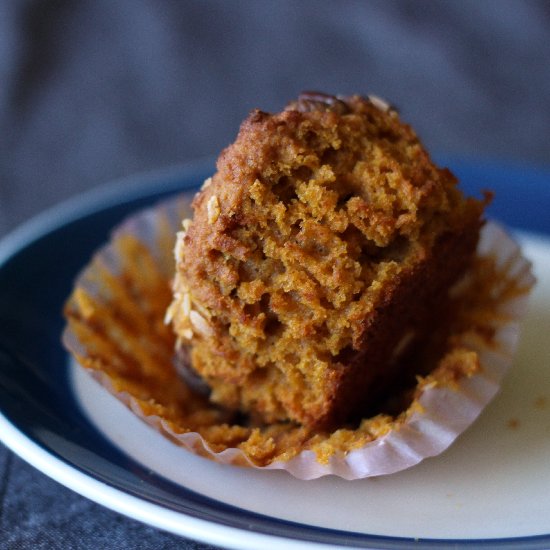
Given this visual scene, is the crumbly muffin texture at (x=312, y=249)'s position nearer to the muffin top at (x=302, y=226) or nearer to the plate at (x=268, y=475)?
the muffin top at (x=302, y=226)

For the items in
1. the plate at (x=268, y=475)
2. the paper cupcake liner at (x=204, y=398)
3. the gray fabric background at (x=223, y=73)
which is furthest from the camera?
the gray fabric background at (x=223, y=73)

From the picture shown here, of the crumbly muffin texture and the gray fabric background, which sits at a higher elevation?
the gray fabric background

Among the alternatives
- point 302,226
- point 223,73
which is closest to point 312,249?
point 302,226

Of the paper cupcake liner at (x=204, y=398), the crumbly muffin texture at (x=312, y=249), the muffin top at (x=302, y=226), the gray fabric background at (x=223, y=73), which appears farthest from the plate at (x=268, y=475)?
the gray fabric background at (x=223, y=73)

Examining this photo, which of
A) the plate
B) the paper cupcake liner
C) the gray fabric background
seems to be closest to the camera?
the plate

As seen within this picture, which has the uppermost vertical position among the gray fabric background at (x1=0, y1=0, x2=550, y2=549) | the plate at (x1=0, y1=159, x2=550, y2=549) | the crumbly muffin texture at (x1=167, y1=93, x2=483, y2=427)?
the gray fabric background at (x1=0, y1=0, x2=550, y2=549)

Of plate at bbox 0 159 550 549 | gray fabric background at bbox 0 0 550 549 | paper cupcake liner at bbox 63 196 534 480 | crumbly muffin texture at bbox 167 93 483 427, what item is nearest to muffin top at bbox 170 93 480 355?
crumbly muffin texture at bbox 167 93 483 427

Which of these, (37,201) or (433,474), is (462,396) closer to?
(433,474)

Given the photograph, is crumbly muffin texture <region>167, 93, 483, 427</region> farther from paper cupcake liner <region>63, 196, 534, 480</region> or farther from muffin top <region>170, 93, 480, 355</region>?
paper cupcake liner <region>63, 196, 534, 480</region>
